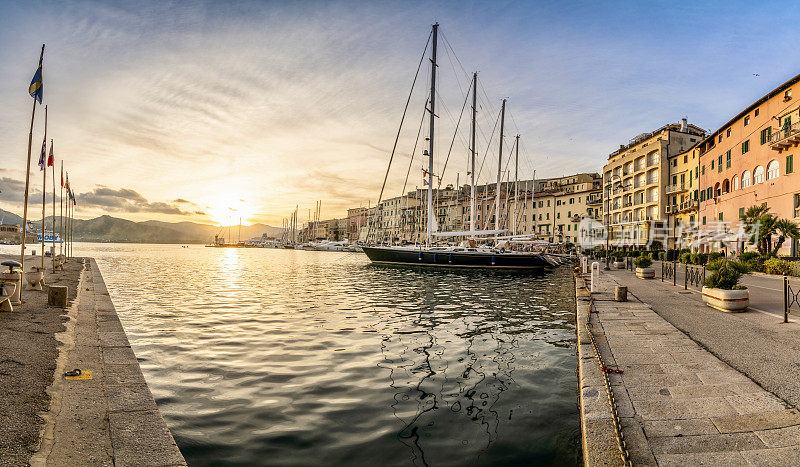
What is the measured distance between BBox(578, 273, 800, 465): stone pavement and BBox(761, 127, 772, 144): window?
3707cm

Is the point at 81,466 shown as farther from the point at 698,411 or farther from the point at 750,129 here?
the point at 750,129

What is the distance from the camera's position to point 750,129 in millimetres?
37656

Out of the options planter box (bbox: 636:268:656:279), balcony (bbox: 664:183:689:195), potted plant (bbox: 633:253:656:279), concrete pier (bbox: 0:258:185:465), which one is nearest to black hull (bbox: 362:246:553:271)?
potted plant (bbox: 633:253:656:279)

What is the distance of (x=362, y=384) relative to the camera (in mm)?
7254

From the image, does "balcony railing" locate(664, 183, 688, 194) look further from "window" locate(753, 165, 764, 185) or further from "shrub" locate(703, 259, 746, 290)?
"shrub" locate(703, 259, 746, 290)

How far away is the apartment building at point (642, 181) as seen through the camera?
198 feet

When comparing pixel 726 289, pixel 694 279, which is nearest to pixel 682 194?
pixel 694 279

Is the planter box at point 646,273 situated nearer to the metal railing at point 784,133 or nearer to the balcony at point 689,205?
the metal railing at point 784,133

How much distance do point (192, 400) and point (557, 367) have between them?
6.52 m

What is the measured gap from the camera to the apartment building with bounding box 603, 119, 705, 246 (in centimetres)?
6038

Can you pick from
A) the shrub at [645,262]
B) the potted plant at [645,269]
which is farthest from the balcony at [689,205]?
the potted plant at [645,269]

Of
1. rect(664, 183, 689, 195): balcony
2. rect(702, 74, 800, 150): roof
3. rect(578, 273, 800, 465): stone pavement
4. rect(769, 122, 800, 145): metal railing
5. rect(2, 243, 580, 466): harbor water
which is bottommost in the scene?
rect(2, 243, 580, 466): harbor water

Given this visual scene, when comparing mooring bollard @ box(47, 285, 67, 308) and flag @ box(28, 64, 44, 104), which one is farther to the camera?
flag @ box(28, 64, 44, 104)

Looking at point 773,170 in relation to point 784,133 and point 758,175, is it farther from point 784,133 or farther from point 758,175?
point 784,133
